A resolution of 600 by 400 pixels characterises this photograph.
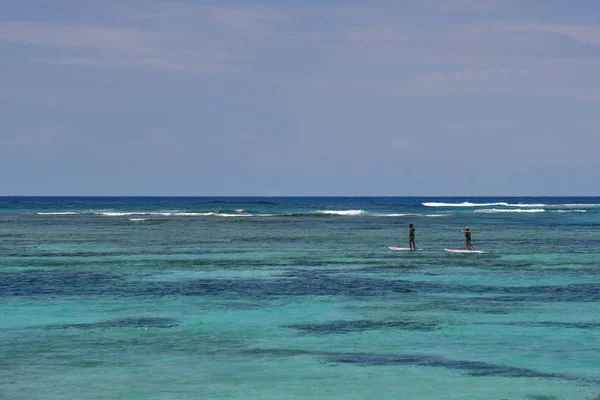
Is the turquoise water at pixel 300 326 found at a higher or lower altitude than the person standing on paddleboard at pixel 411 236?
lower

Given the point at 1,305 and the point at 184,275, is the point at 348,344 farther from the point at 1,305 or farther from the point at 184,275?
the point at 184,275

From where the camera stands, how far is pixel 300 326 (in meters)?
23.1

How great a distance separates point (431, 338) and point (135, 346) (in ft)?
21.8

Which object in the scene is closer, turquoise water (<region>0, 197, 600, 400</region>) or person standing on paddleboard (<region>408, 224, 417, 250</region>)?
turquoise water (<region>0, 197, 600, 400</region>)

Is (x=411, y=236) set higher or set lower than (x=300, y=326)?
higher

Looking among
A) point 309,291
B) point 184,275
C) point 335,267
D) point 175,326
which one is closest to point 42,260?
point 184,275

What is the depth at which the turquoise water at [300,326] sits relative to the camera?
16828 millimetres

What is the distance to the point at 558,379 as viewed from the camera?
17.1m

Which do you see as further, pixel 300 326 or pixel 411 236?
pixel 411 236

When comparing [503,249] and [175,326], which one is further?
[503,249]

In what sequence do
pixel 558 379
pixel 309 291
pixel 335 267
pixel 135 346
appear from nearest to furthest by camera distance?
pixel 558 379
pixel 135 346
pixel 309 291
pixel 335 267

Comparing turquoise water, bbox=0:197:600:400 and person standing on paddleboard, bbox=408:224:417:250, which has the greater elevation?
person standing on paddleboard, bbox=408:224:417:250

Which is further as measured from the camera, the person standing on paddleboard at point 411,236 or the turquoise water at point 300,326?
the person standing on paddleboard at point 411,236

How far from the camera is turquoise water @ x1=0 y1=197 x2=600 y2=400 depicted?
663 inches
